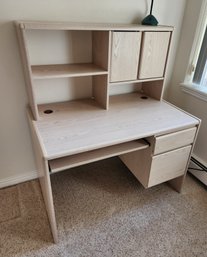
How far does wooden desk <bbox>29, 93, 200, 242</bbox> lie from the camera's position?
115 cm

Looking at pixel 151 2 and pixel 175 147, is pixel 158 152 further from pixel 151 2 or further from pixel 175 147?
pixel 151 2

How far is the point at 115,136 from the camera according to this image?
121 centimetres

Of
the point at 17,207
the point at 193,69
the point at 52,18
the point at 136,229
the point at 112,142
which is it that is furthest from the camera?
the point at 193,69

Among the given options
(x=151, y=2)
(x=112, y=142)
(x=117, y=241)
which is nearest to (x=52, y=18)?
(x=151, y=2)

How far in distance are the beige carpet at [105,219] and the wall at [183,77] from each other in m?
0.40

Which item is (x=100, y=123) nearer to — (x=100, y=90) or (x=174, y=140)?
(x=100, y=90)

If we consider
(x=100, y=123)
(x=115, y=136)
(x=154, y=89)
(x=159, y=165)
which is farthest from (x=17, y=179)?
(x=154, y=89)

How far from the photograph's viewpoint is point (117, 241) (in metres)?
1.38

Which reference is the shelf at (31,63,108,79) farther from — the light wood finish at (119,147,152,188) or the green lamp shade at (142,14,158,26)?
A: the light wood finish at (119,147,152,188)

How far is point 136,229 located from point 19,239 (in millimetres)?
842

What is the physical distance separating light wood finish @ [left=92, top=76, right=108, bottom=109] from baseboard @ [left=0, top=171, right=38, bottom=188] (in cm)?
93

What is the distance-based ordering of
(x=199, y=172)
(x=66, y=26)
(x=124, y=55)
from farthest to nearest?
(x=199, y=172), (x=124, y=55), (x=66, y=26)

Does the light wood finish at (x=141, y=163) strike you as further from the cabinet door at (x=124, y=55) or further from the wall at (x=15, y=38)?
the wall at (x=15, y=38)

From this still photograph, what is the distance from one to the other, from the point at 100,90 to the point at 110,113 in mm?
215
